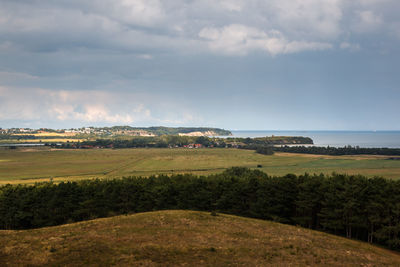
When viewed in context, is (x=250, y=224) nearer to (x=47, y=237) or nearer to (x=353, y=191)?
(x=353, y=191)

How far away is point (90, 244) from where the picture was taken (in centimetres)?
3741

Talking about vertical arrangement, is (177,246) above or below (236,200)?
above

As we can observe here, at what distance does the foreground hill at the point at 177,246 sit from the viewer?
33.1 m

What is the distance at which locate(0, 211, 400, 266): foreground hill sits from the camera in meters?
33.1

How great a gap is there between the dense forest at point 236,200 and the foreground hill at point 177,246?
1184cm

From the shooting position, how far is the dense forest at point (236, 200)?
5647 centimetres

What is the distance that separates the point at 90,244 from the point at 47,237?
8436 mm

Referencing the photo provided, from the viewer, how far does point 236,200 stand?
70.8 metres

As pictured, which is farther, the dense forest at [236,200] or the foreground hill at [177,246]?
the dense forest at [236,200]

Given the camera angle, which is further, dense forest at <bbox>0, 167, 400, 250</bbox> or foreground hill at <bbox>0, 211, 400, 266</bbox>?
dense forest at <bbox>0, 167, 400, 250</bbox>

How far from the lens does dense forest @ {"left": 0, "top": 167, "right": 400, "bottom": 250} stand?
5647 centimetres

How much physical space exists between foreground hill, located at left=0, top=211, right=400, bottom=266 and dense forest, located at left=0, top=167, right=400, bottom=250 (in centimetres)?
1184

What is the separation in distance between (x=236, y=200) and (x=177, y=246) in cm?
3470

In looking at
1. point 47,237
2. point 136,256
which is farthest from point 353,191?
point 47,237
